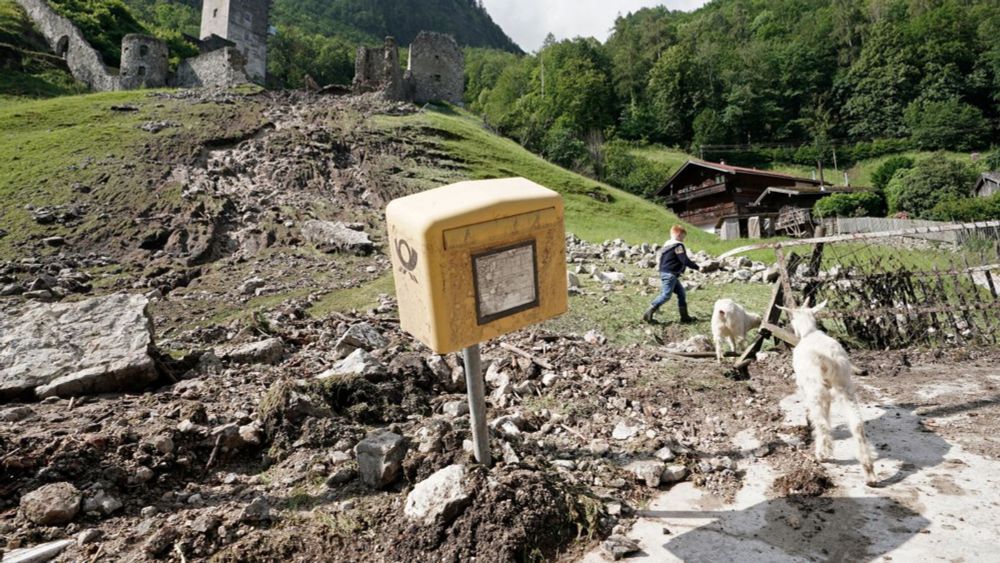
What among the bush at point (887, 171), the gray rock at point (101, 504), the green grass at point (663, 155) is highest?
the green grass at point (663, 155)

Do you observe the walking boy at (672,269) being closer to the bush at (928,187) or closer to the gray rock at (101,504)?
the gray rock at (101,504)

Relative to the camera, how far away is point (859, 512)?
369 centimetres

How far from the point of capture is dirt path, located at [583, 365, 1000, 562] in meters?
3.33

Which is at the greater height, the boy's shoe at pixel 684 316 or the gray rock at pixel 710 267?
the gray rock at pixel 710 267

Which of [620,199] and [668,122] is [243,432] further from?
[668,122]

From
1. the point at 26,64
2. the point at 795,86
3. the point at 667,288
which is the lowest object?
the point at 667,288

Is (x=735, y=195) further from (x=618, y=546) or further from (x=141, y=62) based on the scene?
(x=141, y=62)

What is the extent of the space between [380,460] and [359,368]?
1.80m

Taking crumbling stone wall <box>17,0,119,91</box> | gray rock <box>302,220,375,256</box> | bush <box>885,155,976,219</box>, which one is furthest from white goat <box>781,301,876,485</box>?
crumbling stone wall <box>17,0,119,91</box>

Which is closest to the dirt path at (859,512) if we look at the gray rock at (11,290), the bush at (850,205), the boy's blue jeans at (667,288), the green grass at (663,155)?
the boy's blue jeans at (667,288)

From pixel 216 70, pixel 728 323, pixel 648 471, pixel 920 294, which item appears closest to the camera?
pixel 648 471

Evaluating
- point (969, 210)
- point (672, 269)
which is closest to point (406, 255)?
point (672, 269)

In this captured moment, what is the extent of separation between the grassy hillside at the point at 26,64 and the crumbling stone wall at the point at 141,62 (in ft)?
11.8

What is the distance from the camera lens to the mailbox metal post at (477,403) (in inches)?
147
